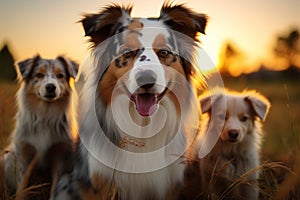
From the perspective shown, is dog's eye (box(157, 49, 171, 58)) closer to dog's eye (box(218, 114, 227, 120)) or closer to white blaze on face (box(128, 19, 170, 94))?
white blaze on face (box(128, 19, 170, 94))

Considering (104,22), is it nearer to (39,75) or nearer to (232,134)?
(232,134)

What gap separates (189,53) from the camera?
14.2 ft

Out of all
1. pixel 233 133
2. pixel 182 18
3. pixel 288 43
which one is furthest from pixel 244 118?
pixel 288 43

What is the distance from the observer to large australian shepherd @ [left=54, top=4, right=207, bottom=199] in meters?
3.98

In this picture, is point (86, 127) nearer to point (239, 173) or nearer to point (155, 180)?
point (155, 180)

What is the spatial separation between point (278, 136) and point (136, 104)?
21.4ft

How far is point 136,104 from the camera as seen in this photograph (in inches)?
158

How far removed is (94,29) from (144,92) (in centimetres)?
76

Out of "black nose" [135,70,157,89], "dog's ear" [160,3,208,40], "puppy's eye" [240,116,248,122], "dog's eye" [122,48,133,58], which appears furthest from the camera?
"puppy's eye" [240,116,248,122]

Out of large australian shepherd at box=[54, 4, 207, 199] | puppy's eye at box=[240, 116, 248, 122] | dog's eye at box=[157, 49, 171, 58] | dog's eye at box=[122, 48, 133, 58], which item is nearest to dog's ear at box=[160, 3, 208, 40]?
large australian shepherd at box=[54, 4, 207, 199]

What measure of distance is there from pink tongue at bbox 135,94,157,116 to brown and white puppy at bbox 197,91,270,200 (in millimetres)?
1161

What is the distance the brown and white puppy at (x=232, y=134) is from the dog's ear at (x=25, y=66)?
2.40 metres

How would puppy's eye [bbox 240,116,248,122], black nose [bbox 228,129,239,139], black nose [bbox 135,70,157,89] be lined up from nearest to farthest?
black nose [bbox 135,70,157,89], black nose [bbox 228,129,239,139], puppy's eye [bbox 240,116,248,122]

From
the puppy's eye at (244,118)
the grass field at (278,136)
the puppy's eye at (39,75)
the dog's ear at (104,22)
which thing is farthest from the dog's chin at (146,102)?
the puppy's eye at (39,75)
